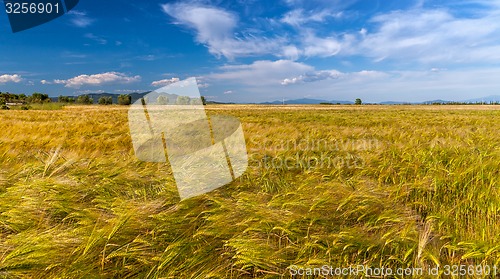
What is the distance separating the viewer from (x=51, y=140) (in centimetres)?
484

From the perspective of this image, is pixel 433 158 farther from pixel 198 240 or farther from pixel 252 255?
pixel 198 240

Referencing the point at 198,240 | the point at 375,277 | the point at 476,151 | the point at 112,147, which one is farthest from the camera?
the point at 112,147

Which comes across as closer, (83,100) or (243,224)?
(243,224)

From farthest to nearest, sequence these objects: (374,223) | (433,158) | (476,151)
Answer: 1. (476,151)
2. (433,158)
3. (374,223)

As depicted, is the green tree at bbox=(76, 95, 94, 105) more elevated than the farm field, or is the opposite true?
the green tree at bbox=(76, 95, 94, 105)

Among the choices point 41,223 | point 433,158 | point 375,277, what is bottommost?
point 375,277

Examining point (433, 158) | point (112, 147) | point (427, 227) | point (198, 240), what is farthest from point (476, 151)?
point (112, 147)

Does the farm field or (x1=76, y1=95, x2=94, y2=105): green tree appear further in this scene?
(x1=76, y1=95, x2=94, y2=105): green tree

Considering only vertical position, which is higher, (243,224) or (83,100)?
(83,100)

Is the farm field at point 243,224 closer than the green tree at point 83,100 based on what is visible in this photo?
Yes

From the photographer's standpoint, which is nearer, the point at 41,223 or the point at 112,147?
the point at 41,223

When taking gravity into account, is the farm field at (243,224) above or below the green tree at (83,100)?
below

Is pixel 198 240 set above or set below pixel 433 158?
below

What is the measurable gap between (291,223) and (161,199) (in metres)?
1.12
